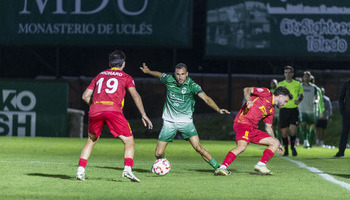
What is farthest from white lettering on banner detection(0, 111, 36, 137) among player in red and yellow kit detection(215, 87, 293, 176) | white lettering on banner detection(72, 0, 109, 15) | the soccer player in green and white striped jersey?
player in red and yellow kit detection(215, 87, 293, 176)

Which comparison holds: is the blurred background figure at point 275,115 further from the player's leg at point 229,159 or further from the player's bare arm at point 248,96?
the player's leg at point 229,159

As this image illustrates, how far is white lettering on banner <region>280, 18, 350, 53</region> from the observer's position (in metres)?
29.6

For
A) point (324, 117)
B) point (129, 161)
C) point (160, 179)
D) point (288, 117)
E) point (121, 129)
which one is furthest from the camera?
point (324, 117)

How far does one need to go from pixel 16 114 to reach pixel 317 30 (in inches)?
440

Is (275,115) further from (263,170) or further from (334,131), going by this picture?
(263,170)

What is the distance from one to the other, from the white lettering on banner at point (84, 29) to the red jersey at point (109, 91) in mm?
18411

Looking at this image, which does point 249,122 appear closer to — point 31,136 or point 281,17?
point 31,136

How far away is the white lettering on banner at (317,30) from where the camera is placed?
29.6 meters

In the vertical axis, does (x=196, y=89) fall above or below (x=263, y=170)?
above

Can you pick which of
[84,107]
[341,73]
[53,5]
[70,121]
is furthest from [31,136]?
[341,73]

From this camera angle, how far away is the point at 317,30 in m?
29.6

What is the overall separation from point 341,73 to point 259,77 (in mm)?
3487

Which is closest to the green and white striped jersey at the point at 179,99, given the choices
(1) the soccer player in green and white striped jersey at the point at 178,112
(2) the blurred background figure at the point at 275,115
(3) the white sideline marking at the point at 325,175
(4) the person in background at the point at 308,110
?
(1) the soccer player in green and white striped jersey at the point at 178,112

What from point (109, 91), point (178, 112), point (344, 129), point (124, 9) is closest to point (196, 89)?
point (178, 112)
